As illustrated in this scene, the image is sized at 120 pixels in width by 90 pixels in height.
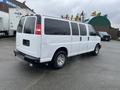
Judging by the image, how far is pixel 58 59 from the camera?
6.60 meters

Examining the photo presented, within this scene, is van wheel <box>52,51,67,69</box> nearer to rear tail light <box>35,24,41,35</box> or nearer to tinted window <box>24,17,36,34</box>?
rear tail light <box>35,24,41,35</box>

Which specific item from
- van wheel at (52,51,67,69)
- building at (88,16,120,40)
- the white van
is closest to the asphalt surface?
van wheel at (52,51,67,69)

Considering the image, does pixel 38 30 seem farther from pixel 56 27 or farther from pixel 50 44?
pixel 56 27

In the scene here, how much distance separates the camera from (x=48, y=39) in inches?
228

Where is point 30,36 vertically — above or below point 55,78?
above

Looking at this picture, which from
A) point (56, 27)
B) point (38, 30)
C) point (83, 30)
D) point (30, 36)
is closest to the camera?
point (38, 30)

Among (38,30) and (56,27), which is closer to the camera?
(38,30)

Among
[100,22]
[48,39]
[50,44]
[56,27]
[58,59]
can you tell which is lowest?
[58,59]

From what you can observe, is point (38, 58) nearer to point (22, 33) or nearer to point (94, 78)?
point (22, 33)

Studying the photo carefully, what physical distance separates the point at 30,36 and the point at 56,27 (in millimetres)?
1128

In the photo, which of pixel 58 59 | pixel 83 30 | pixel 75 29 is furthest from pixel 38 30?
pixel 83 30

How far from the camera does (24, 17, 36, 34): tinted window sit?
5.81 metres

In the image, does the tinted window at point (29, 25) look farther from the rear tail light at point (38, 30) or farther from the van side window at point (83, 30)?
the van side window at point (83, 30)

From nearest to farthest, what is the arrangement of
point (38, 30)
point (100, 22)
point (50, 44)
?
point (38, 30) → point (50, 44) → point (100, 22)
